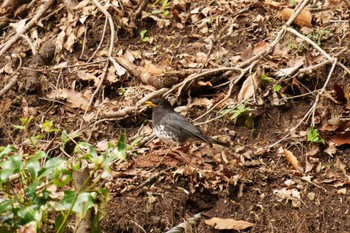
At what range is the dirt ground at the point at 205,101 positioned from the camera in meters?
5.14

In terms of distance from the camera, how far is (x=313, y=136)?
581 centimetres

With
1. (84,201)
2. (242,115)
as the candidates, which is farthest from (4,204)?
(242,115)

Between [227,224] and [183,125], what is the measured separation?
4.69 ft

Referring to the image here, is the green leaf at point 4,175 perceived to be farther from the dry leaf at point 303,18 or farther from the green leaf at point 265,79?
the dry leaf at point 303,18

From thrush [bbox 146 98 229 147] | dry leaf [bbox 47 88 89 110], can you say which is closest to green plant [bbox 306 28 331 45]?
thrush [bbox 146 98 229 147]

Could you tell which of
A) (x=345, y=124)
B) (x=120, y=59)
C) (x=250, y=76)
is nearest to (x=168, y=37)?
(x=120, y=59)

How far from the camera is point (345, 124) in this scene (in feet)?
19.0

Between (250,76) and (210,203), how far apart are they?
1.70m

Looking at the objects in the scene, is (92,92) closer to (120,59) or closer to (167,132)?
(120,59)

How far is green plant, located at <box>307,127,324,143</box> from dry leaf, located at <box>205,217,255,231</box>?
1206 mm

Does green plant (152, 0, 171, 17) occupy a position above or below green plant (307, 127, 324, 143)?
above

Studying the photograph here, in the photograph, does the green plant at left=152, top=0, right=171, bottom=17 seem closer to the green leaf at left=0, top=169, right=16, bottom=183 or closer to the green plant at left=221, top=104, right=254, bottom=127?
the green plant at left=221, top=104, right=254, bottom=127

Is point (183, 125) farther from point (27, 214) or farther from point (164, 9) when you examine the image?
point (27, 214)

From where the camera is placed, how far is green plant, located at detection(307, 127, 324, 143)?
18.9ft
